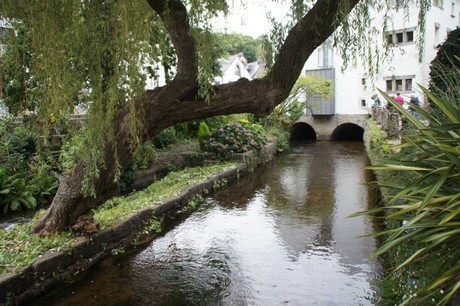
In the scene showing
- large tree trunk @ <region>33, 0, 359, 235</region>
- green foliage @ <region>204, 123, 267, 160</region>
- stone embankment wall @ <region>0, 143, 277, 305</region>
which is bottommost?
stone embankment wall @ <region>0, 143, 277, 305</region>

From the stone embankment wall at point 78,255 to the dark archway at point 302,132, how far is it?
1943 centimetres

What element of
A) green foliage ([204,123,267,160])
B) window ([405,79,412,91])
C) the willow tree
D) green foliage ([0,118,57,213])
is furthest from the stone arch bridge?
the willow tree

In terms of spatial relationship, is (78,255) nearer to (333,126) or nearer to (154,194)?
→ (154,194)

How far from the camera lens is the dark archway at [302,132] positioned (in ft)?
89.4

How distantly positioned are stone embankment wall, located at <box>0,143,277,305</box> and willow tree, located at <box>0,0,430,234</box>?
928 millimetres

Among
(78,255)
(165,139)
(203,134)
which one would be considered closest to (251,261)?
(78,255)

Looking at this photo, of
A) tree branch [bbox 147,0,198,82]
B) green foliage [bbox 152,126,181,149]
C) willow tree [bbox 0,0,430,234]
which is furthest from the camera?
green foliage [bbox 152,126,181,149]

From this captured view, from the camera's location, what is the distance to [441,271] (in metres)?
2.77

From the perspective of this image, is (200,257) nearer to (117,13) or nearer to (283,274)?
(283,274)

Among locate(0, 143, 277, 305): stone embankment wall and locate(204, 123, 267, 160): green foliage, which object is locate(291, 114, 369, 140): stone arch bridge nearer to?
locate(204, 123, 267, 160): green foliage

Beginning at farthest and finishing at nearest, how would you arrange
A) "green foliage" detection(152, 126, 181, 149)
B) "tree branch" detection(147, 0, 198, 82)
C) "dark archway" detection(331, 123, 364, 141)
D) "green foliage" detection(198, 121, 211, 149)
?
"dark archway" detection(331, 123, 364, 141) → "green foliage" detection(198, 121, 211, 149) → "green foliage" detection(152, 126, 181, 149) → "tree branch" detection(147, 0, 198, 82)

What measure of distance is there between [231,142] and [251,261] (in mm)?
8372

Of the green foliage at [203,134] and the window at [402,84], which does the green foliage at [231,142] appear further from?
the window at [402,84]

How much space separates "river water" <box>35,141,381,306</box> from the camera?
468 cm
